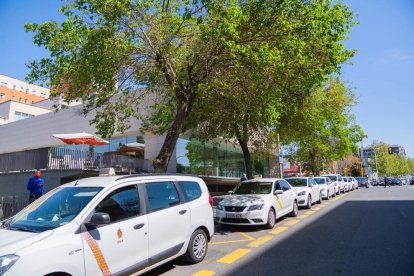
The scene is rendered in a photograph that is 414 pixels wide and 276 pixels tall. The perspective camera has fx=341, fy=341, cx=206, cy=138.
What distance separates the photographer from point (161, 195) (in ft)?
20.0

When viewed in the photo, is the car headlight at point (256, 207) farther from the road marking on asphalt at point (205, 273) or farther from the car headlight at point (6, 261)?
the car headlight at point (6, 261)

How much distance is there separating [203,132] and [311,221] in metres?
9.14

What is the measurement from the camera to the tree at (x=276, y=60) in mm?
10719

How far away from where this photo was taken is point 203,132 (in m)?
19.5

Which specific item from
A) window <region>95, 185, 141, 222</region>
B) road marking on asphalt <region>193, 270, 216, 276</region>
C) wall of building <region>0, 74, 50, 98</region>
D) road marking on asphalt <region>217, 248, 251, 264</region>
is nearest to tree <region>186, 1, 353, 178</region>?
road marking on asphalt <region>217, 248, 251, 264</region>

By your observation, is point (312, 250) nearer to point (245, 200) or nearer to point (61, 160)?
point (245, 200)

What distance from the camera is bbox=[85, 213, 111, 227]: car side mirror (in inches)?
180

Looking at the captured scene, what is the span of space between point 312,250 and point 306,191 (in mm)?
8949

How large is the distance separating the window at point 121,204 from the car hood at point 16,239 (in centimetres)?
88

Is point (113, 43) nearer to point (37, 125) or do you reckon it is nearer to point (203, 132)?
point (203, 132)

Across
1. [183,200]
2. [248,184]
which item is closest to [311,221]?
[248,184]

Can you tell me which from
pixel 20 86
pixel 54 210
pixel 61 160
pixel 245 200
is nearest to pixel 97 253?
pixel 54 210

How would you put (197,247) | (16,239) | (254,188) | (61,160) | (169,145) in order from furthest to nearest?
1. (61,160)
2. (169,145)
3. (254,188)
4. (197,247)
5. (16,239)

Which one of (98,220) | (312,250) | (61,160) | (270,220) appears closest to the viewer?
(98,220)
